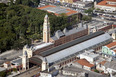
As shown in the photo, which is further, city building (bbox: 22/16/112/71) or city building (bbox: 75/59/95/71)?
city building (bbox: 22/16/112/71)

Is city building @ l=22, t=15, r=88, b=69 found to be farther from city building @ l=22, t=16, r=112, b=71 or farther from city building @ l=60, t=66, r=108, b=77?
city building @ l=60, t=66, r=108, b=77

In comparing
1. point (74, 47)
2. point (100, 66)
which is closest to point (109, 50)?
point (74, 47)

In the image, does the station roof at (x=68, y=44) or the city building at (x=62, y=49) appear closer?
the city building at (x=62, y=49)

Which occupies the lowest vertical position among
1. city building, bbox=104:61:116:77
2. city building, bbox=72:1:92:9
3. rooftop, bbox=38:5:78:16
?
city building, bbox=104:61:116:77

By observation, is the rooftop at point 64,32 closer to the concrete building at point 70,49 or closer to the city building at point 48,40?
the city building at point 48,40

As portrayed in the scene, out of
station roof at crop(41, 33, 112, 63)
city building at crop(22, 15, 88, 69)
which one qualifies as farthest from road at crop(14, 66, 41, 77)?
station roof at crop(41, 33, 112, 63)

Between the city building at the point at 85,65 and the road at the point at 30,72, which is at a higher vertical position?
the city building at the point at 85,65

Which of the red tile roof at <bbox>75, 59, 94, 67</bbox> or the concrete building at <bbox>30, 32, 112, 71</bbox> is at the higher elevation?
the concrete building at <bbox>30, 32, 112, 71</bbox>

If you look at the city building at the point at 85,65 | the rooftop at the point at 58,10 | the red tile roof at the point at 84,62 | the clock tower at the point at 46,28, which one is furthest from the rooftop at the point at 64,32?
the rooftop at the point at 58,10

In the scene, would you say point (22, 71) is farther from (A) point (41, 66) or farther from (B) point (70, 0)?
(B) point (70, 0)
